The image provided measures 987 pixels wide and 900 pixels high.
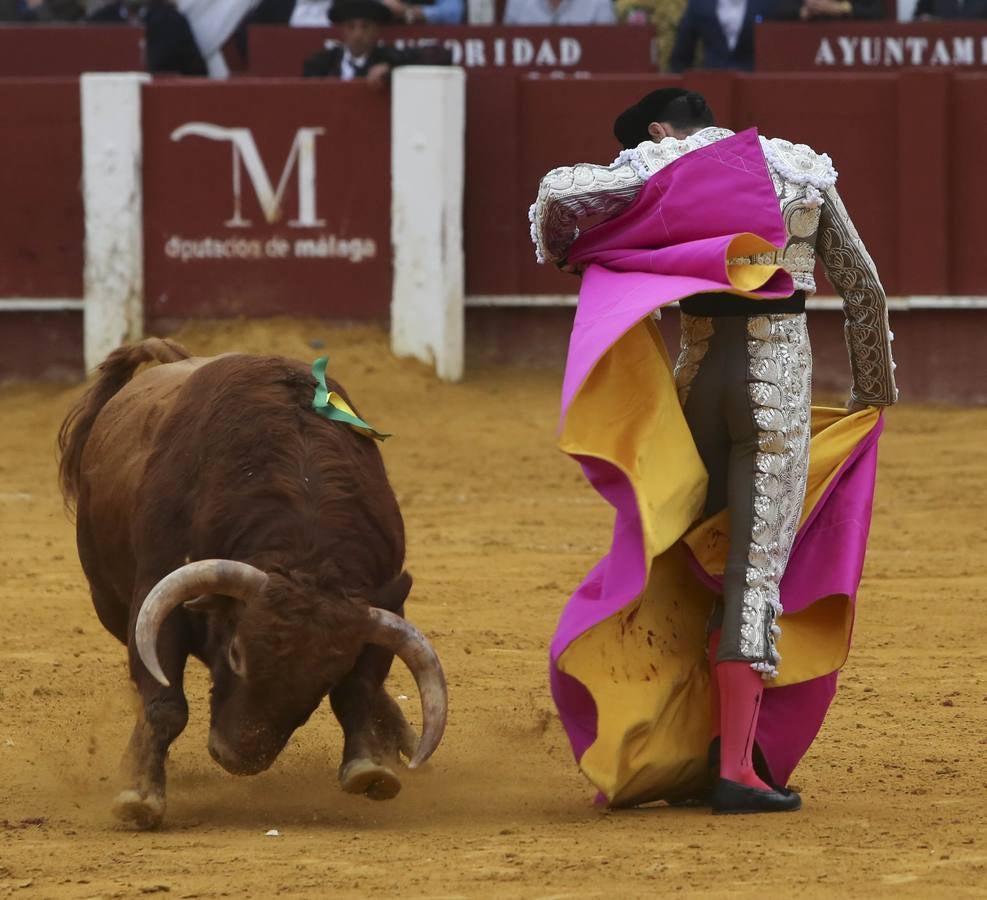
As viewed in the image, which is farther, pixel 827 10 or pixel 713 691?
pixel 827 10

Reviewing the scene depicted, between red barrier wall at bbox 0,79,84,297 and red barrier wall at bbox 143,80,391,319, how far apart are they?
1.23ft

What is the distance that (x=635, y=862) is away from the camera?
3.50m

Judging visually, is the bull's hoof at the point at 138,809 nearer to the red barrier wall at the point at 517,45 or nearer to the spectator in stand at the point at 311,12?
the red barrier wall at the point at 517,45

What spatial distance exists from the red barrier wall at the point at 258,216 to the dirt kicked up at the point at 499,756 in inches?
56.1

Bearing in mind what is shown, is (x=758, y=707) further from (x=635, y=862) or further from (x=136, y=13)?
(x=136, y=13)

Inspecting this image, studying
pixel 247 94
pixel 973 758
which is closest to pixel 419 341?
pixel 247 94

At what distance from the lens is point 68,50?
10.7m

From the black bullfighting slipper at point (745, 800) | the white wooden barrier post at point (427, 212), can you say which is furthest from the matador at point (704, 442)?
the white wooden barrier post at point (427, 212)

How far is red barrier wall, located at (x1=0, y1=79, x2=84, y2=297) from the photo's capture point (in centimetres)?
983

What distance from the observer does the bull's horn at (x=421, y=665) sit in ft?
12.8

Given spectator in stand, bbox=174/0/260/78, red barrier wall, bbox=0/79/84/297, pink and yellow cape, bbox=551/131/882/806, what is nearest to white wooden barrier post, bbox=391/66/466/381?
red barrier wall, bbox=0/79/84/297

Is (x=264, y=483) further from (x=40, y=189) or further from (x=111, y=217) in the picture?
(x=40, y=189)

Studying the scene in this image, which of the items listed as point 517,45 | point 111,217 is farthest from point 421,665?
point 517,45

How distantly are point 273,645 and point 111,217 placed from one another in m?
6.31
